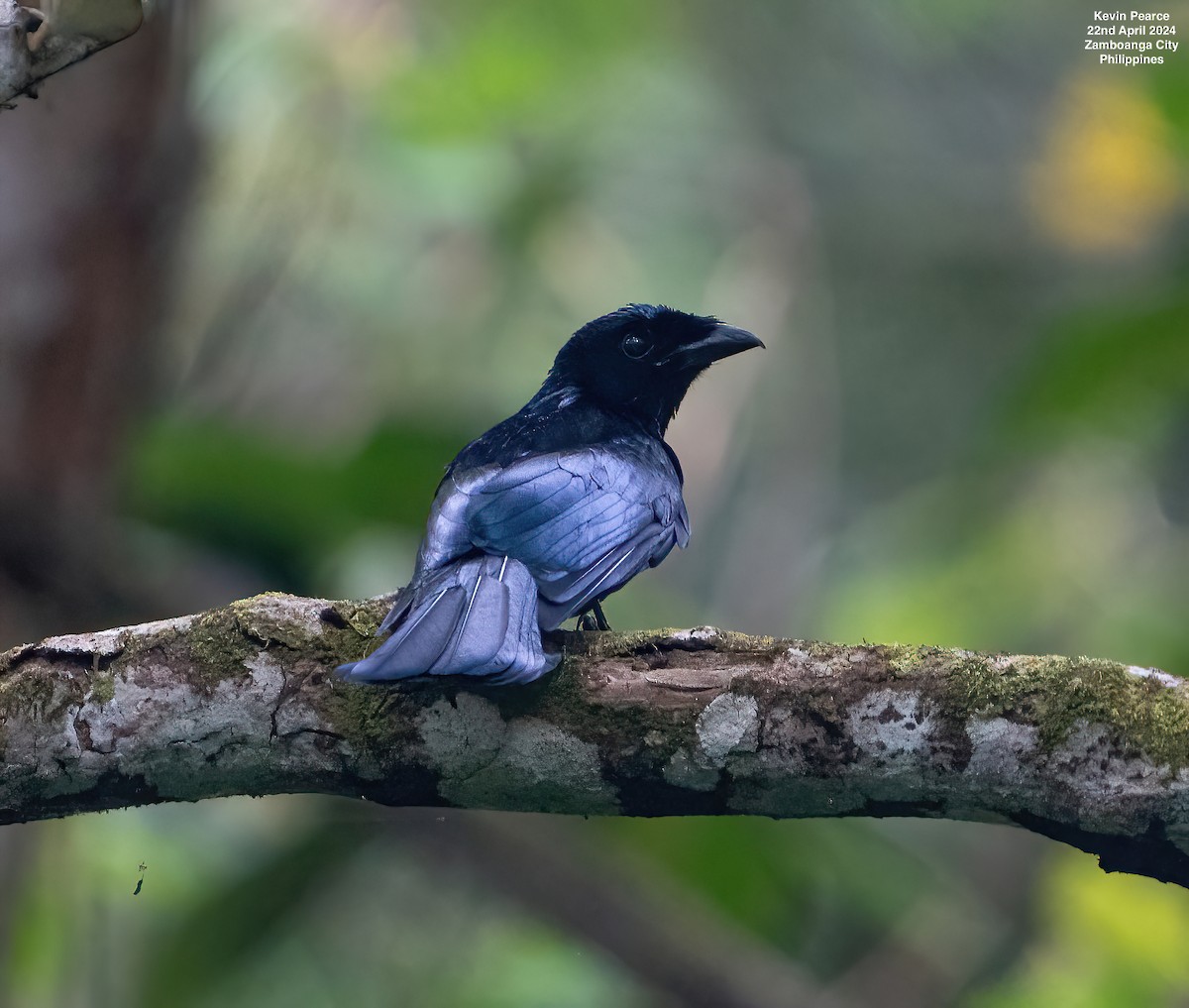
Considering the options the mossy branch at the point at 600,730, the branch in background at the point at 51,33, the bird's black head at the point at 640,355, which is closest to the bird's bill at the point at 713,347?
the bird's black head at the point at 640,355

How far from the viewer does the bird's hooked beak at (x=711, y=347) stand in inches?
176

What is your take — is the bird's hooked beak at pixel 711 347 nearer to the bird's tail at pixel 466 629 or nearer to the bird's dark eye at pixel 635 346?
the bird's dark eye at pixel 635 346

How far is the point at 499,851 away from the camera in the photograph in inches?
216

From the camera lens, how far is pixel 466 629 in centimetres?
275

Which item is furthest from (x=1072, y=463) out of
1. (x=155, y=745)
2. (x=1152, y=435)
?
(x=155, y=745)

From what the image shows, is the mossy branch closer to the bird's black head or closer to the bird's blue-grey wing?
the bird's blue-grey wing

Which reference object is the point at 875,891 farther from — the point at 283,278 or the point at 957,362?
the point at 957,362

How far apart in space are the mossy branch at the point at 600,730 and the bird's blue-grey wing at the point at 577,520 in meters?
0.43

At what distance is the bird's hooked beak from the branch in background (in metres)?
2.35

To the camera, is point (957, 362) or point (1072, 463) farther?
point (957, 362)

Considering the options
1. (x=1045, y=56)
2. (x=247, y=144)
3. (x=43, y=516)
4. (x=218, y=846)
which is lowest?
(x=218, y=846)

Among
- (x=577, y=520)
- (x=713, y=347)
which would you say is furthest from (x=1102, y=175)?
(x=577, y=520)

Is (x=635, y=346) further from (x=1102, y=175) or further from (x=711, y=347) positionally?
(x=1102, y=175)

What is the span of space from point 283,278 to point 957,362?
18.2 ft
